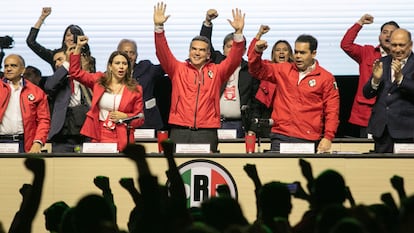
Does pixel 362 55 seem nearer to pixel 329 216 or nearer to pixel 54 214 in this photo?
pixel 54 214

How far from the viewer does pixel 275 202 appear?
1542 mm

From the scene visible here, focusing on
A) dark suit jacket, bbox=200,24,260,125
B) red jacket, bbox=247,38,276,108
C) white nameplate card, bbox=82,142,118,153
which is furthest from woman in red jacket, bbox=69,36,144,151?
red jacket, bbox=247,38,276,108

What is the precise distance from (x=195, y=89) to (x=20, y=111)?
148cm

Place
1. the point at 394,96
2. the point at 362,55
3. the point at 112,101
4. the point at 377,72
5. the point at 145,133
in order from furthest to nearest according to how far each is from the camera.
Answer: the point at 362,55, the point at 145,133, the point at 112,101, the point at 394,96, the point at 377,72

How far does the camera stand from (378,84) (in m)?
6.67

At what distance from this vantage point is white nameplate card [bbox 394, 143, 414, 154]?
628 cm

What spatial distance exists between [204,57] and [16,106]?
1596 millimetres

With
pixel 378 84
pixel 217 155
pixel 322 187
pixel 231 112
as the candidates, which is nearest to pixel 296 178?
pixel 217 155

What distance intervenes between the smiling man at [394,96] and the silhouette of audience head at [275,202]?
5.23m

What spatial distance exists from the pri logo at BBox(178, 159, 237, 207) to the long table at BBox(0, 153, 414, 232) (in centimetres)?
5

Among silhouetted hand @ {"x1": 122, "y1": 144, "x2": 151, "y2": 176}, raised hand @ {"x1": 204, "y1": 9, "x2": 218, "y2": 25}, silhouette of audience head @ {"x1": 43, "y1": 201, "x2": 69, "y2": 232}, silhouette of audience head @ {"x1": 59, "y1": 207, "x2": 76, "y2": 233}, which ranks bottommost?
silhouette of audience head @ {"x1": 43, "y1": 201, "x2": 69, "y2": 232}

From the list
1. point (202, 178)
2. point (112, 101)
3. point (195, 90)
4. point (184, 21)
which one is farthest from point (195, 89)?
point (184, 21)

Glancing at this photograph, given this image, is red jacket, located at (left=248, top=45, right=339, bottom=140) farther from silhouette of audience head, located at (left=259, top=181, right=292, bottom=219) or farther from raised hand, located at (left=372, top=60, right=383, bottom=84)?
silhouette of audience head, located at (left=259, top=181, right=292, bottom=219)

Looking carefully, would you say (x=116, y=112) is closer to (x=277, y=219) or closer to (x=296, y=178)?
(x=296, y=178)
